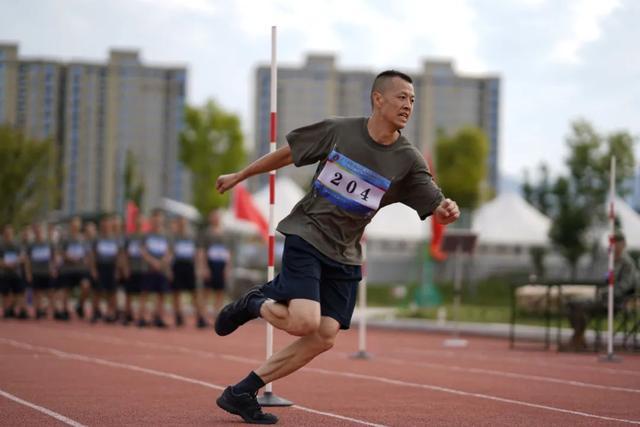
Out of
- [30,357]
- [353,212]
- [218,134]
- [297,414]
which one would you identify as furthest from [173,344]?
[218,134]

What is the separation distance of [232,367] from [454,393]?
10.6ft

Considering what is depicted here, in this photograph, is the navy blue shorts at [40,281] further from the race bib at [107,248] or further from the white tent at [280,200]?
the white tent at [280,200]

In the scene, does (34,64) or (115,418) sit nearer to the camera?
(115,418)

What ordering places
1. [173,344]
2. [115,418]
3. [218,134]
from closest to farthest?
[115,418] → [173,344] → [218,134]

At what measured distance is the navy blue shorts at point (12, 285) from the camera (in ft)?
83.5

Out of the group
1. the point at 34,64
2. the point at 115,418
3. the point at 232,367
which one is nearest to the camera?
the point at 115,418

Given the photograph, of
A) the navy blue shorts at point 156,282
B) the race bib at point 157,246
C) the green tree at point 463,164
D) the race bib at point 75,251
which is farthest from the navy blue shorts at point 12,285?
the green tree at point 463,164

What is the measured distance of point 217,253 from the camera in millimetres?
21719

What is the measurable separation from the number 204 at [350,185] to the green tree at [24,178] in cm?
3962

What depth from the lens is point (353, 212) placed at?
7168 millimetres

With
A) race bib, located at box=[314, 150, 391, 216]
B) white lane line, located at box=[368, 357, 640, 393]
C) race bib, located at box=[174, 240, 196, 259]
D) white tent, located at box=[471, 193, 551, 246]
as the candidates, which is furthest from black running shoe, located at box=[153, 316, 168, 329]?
white tent, located at box=[471, 193, 551, 246]

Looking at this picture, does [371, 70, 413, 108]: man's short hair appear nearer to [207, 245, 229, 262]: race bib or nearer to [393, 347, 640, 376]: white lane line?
[393, 347, 640, 376]: white lane line

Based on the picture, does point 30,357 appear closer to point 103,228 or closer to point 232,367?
point 232,367

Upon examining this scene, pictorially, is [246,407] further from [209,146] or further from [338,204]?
[209,146]
